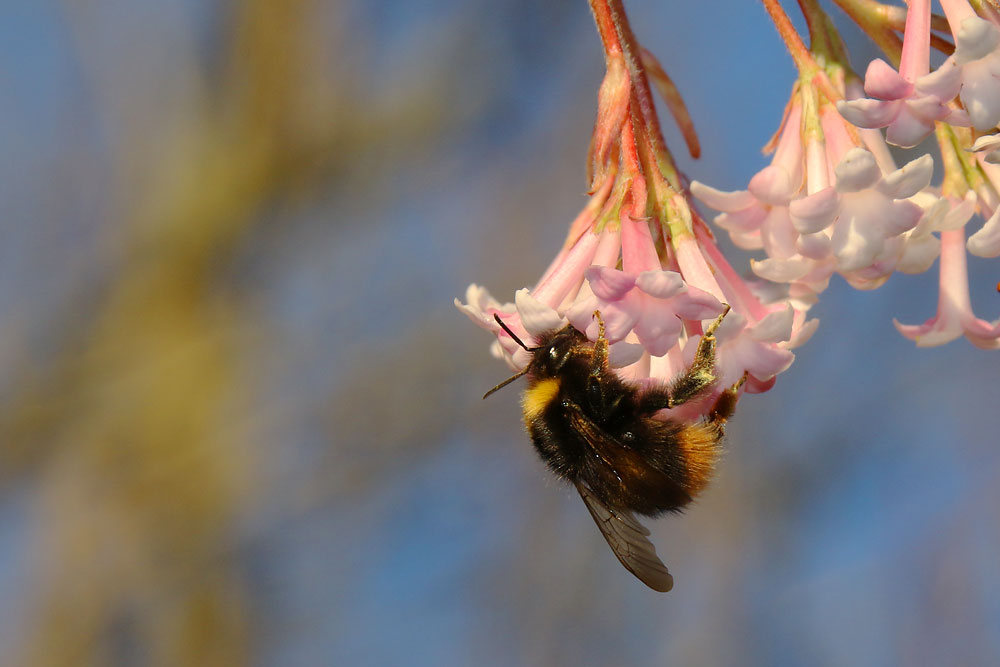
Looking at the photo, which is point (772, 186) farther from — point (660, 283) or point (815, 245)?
point (660, 283)

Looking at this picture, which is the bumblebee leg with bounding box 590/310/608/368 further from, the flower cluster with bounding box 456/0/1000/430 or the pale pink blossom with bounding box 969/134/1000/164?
the pale pink blossom with bounding box 969/134/1000/164

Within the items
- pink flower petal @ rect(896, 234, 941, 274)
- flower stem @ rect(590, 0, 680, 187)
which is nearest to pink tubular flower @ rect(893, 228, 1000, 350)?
pink flower petal @ rect(896, 234, 941, 274)

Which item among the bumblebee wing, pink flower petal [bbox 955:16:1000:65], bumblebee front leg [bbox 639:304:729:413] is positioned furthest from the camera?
the bumblebee wing

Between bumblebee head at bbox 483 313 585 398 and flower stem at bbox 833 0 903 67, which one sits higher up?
flower stem at bbox 833 0 903 67

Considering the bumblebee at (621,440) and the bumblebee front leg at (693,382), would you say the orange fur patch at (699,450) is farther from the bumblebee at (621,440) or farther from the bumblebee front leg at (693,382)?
the bumblebee front leg at (693,382)

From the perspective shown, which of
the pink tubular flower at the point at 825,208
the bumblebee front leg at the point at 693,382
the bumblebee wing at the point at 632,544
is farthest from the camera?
the bumblebee wing at the point at 632,544

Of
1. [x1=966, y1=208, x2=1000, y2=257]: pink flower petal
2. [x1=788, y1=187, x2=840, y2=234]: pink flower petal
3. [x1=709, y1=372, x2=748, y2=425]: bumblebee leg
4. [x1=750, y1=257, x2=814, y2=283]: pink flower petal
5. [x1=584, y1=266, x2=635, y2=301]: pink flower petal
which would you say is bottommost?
[x1=709, y1=372, x2=748, y2=425]: bumblebee leg

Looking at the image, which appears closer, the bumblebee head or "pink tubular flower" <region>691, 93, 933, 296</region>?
"pink tubular flower" <region>691, 93, 933, 296</region>

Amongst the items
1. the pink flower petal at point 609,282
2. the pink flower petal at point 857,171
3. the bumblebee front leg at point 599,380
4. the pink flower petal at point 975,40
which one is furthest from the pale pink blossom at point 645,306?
the pink flower petal at point 975,40

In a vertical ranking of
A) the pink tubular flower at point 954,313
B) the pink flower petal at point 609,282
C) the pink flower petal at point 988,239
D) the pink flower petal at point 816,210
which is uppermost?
the pink flower petal at point 609,282
